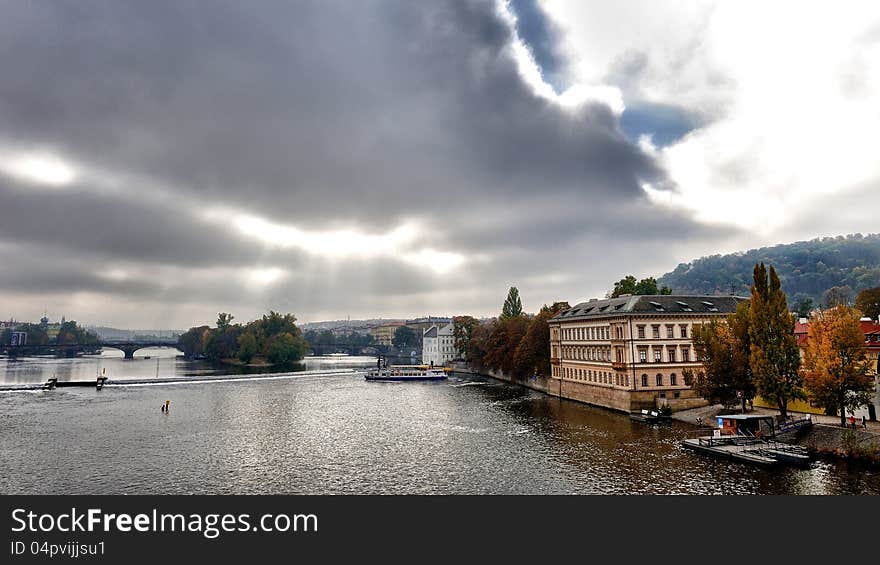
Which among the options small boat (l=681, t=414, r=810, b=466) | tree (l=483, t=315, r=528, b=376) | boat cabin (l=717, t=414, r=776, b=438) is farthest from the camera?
tree (l=483, t=315, r=528, b=376)

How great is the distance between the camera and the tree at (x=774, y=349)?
2131 inches

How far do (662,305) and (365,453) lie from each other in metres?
54.6

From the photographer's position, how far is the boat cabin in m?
51.7

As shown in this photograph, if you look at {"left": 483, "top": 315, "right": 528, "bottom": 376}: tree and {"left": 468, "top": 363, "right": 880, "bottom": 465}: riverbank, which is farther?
{"left": 483, "top": 315, "right": 528, "bottom": 376}: tree

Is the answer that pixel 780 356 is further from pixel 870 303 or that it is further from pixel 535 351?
pixel 870 303

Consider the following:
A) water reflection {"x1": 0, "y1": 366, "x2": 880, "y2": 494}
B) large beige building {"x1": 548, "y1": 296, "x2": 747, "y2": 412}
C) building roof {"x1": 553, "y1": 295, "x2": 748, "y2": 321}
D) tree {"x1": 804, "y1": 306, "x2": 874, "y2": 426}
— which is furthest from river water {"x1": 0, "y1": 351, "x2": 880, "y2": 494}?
building roof {"x1": 553, "y1": 295, "x2": 748, "y2": 321}

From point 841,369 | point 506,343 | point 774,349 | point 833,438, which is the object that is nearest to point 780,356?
point 774,349

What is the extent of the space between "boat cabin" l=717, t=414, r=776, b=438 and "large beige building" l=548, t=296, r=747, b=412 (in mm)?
21850

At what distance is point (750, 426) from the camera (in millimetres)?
52750

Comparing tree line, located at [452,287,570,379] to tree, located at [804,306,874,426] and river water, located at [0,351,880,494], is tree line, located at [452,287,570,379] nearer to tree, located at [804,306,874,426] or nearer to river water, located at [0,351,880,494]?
river water, located at [0,351,880,494]

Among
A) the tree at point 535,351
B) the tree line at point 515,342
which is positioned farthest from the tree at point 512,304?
the tree at point 535,351
